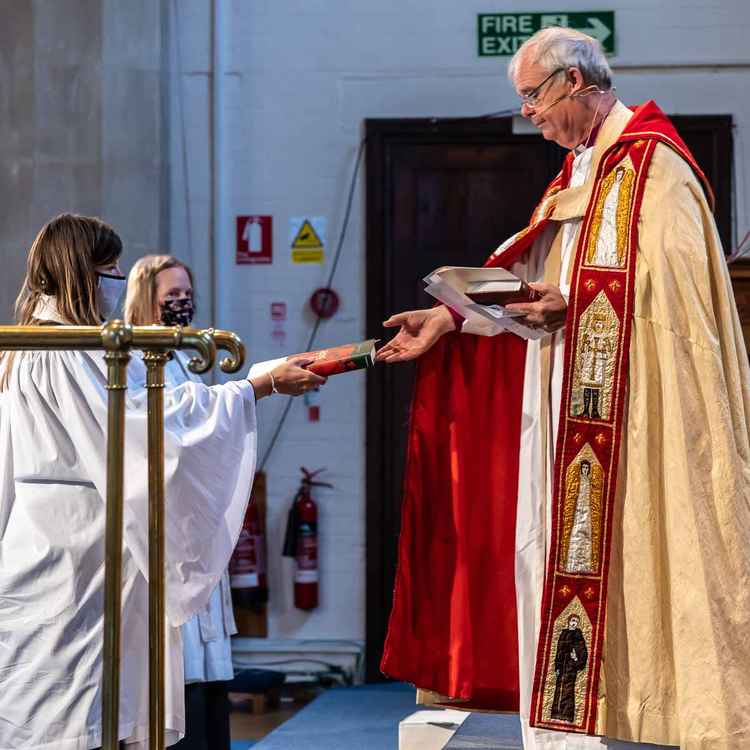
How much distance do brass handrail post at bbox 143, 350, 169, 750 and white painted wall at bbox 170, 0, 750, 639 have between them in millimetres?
4184

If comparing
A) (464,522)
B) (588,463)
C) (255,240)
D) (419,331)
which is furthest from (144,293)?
(255,240)

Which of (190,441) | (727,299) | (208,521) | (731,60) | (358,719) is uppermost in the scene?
(731,60)

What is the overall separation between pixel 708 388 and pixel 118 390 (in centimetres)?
125

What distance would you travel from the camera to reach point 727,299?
2.70 meters

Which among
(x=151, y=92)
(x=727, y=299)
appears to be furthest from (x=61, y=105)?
(x=727, y=299)

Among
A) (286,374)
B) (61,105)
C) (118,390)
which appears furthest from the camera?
(61,105)

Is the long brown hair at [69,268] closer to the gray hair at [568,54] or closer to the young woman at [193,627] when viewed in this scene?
the young woman at [193,627]

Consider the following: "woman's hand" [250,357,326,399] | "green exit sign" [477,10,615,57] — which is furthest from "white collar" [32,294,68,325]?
"green exit sign" [477,10,615,57]

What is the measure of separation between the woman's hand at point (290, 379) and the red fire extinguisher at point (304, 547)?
10.6 feet

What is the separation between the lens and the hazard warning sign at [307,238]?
6.32 metres

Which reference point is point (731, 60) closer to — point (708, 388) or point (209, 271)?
point (209, 271)

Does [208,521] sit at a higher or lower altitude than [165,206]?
lower

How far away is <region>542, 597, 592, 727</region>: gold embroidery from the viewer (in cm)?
269

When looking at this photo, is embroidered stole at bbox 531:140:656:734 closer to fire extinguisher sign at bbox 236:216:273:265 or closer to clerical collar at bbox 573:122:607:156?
clerical collar at bbox 573:122:607:156
